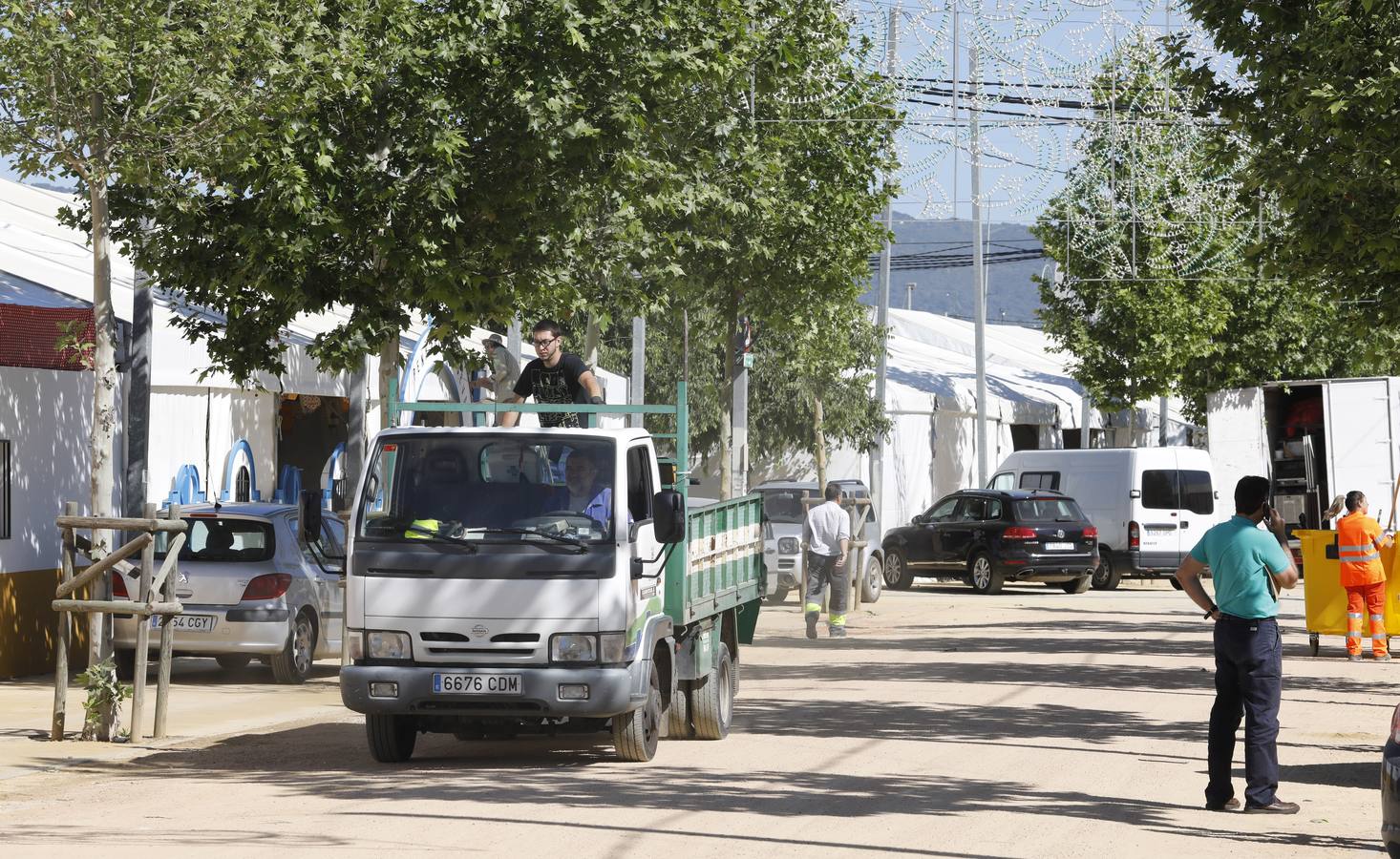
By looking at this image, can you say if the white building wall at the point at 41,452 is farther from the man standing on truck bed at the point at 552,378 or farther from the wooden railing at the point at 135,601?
the man standing on truck bed at the point at 552,378

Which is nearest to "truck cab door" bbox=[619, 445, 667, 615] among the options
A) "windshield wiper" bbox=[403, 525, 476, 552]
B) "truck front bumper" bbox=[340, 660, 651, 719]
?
"truck front bumper" bbox=[340, 660, 651, 719]

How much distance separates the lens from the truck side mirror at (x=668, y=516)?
11203 mm

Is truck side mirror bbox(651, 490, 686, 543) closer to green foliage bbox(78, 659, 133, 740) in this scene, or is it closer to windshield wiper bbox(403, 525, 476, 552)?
windshield wiper bbox(403, 525, 476, 552)

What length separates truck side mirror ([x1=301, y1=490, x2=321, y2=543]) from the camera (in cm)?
1167

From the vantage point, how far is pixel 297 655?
17.5 m

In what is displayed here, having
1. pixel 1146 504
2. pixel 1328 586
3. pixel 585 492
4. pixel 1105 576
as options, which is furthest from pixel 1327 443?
pixel 585 492

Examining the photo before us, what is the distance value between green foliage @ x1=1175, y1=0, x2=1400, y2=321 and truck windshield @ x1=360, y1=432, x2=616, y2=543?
685 cm

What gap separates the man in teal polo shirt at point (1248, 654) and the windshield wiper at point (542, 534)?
340 centimetres

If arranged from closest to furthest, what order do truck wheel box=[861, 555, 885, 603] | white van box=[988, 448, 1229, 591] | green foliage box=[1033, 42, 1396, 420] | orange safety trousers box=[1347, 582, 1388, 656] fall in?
orange safety trousers box=[1347, 582, 1388, 656]
truck wheel box=[861, 555, 885, 603]
white van box=[988, 448, 1229, 591]
green foliage box=[1033, 42, 1396, 420]

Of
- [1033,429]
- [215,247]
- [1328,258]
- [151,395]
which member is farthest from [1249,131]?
[1033,429]

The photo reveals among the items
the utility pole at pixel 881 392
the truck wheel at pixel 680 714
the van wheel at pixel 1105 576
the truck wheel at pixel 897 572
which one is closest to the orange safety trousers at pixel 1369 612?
the truck wheel at pixel 680 714

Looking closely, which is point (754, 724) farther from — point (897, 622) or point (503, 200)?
point (897, 622)

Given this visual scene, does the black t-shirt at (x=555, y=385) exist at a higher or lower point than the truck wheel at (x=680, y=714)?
higher

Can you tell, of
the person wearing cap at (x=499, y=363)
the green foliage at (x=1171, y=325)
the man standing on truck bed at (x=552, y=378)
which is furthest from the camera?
the green foliage at (x=1171, y=325)
